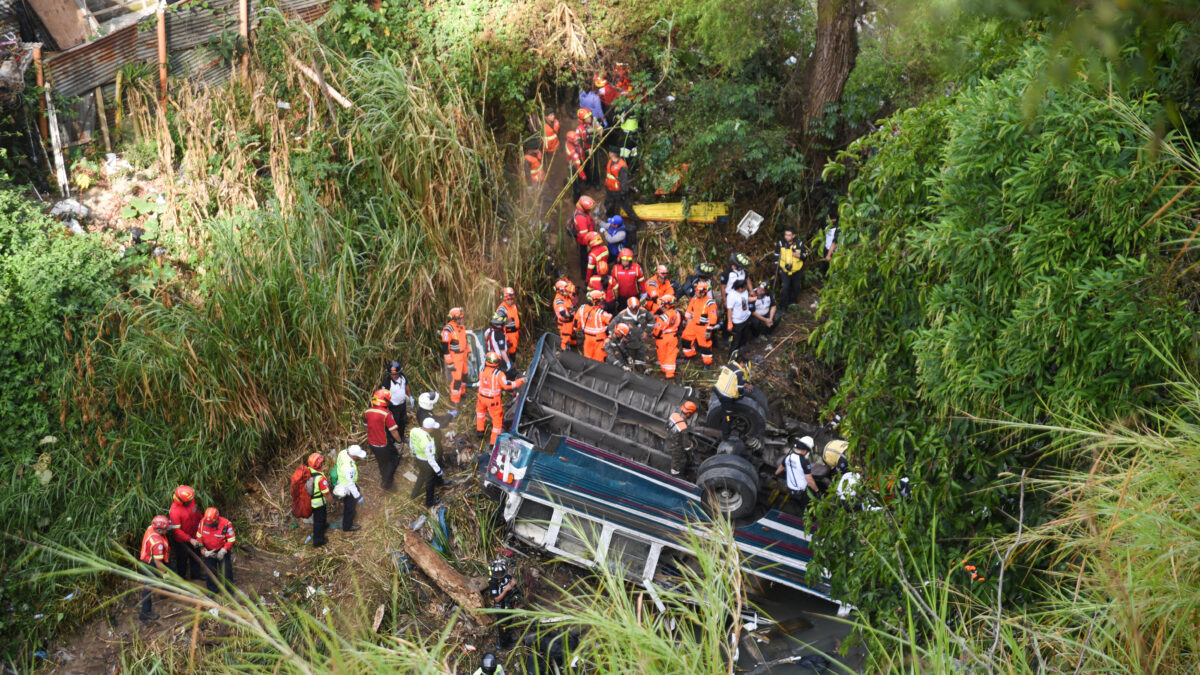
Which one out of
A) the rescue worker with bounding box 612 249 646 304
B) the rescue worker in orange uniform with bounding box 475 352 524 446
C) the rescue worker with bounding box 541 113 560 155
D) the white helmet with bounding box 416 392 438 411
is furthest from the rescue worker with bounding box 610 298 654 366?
the rescue worker with bounding box 541 113 560 155

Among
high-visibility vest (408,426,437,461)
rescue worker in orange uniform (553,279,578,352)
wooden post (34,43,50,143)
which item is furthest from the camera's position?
wooden post (34,43,50,143)

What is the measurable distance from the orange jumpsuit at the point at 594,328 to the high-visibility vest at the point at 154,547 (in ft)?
17.0

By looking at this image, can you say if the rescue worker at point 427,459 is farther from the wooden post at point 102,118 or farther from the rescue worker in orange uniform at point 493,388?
the wooden post at point 102,118

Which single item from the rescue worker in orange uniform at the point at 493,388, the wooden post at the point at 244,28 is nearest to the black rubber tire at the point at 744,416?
the rescue worker in orange uniform at the point at 493,388

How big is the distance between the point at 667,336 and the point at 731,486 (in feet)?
8.96

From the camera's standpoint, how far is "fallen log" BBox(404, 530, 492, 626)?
919 centimetres

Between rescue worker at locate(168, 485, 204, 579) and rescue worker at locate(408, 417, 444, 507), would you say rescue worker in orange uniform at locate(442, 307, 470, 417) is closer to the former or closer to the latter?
rescue worker at locate(408, 417, 444, 507)

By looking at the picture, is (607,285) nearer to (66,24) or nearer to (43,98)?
(43,98)

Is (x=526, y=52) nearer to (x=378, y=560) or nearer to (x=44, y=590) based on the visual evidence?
(x=378, y=560)

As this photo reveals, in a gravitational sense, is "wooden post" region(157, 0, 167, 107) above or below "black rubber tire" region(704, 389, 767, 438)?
above

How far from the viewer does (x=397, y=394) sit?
34.6ft

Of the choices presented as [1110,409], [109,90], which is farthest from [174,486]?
[1110,409]

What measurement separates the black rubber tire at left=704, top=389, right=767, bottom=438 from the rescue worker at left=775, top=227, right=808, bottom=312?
3112 mm

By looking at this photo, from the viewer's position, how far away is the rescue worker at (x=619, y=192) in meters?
13.3
